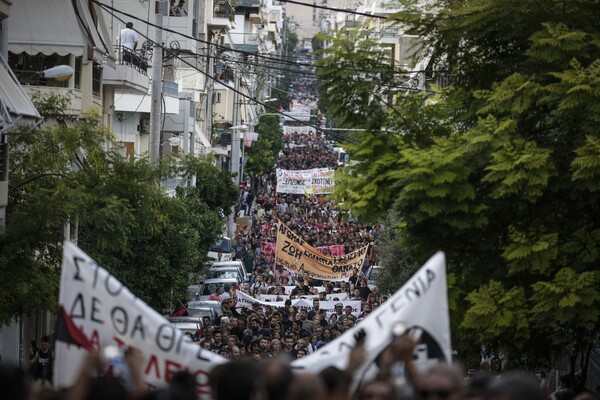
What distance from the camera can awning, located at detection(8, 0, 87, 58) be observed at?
23641 millimetres

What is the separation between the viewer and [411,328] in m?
9.17

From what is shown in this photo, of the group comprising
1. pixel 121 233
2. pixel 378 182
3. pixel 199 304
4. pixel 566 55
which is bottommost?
pixel 199 304

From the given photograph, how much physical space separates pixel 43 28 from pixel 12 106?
6486mm

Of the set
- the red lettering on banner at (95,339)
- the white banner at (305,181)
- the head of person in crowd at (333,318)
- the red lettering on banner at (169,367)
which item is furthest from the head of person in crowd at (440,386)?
the white banner at (305,181)

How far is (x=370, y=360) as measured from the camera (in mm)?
9039

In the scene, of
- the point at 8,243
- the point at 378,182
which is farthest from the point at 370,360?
the point at 8,243

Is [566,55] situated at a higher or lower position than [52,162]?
higher

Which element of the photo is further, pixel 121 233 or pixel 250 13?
pixel 250 13

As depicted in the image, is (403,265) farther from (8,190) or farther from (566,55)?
(566,55)

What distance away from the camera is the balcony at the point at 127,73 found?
32.8m

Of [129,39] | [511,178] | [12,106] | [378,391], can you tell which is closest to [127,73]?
[129,39]

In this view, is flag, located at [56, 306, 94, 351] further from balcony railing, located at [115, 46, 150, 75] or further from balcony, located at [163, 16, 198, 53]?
balcony, located at [163, 16, 198, 53]

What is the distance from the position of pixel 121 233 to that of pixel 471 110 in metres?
6.15

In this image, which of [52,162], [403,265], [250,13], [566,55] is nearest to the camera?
[566,55]
